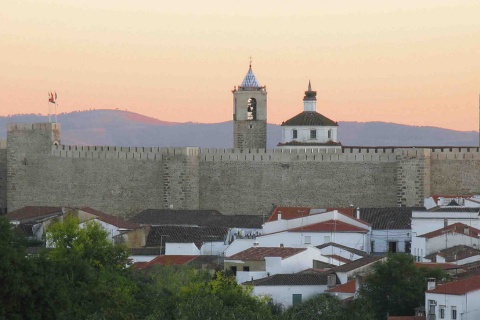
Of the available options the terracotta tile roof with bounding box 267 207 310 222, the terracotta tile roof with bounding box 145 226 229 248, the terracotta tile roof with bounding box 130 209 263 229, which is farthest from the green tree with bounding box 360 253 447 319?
the terracotta tile roof with bounding box 130 209 263 229

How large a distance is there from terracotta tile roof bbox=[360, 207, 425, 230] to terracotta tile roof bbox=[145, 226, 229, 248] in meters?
3.04

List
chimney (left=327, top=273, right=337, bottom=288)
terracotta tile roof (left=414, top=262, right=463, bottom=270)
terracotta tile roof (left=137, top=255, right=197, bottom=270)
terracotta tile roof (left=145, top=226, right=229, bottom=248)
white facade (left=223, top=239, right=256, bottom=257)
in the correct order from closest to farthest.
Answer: terracotta tile roof (left=414, top=262, right=463, bottom=270) < chimney (left=327, top=273, right=337, bottom=288) < terracotta tile roof (left=137, top=255, right=197, bottom=270) < white facade (left=223, top=239, right=256, bottom=257) < terracotta tile roof (left=145, top=226, right=229, bottom=248)

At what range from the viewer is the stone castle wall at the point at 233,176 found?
50438 millimetres

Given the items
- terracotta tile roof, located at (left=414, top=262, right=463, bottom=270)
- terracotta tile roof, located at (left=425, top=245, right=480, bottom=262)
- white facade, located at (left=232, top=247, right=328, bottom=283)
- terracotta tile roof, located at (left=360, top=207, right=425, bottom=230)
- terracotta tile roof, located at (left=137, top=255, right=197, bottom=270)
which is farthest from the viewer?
terracotta tile roof, located at (left=360, top=207, right=425, bottom=230)

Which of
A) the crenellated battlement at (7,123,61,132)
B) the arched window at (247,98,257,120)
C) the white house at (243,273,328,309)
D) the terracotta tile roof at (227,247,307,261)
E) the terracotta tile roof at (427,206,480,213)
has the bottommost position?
the white house at (243,273,328,309)

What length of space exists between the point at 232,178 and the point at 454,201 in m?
7.65

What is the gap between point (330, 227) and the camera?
43.3 metres

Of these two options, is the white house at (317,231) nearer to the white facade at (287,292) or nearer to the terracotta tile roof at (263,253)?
the terracotta tile roof at (263,253)

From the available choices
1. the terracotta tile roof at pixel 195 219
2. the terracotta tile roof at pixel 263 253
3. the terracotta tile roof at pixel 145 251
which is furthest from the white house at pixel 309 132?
the terracotta tile roof at pixel 263 253

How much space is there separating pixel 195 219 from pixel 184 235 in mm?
A: 4226

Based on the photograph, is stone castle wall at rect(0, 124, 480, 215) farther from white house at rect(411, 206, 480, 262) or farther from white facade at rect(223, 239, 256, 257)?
white facade at rect(223, 239, 256, 257)

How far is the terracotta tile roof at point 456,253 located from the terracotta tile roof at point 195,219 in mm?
7591

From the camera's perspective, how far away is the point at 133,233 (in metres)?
44.7

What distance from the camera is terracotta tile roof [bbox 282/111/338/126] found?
181ft
